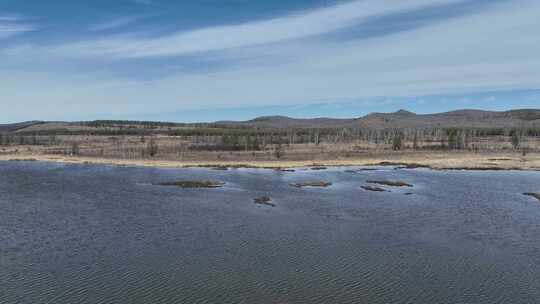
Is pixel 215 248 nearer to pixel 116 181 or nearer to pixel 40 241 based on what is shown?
pixel 40 241

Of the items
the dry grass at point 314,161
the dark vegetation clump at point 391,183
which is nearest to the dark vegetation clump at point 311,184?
A: the dark vegetation clump at point 391,183

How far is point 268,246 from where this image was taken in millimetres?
27984

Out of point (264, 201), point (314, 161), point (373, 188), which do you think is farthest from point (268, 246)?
point (314, 161)

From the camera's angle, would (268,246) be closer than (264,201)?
Yes

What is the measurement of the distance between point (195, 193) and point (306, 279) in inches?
1110

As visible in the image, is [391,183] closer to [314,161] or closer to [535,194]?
[535,194]

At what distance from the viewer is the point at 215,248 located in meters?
27.5

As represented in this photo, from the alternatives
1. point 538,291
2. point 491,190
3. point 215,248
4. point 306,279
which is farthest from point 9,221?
point 491,190

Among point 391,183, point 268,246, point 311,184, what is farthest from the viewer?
point 391,183

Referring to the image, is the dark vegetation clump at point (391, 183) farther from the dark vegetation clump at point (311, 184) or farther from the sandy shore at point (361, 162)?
the sandy shore at point (361, 162)

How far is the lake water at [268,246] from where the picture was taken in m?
21.1

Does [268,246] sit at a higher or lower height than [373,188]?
lower

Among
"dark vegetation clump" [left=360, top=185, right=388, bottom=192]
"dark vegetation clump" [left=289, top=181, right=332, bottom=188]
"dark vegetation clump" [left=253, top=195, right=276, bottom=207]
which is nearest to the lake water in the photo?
"dark vegetation clump" [left=253, top=195, right=276, bottom=207]

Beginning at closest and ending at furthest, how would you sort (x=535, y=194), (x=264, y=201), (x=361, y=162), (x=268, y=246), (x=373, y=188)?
1. (x=268, y=246)
2. (x=264, y=201)
3. (x=535, y=194)
4. (x=373, y=188)
5. (x=361, y=162)
